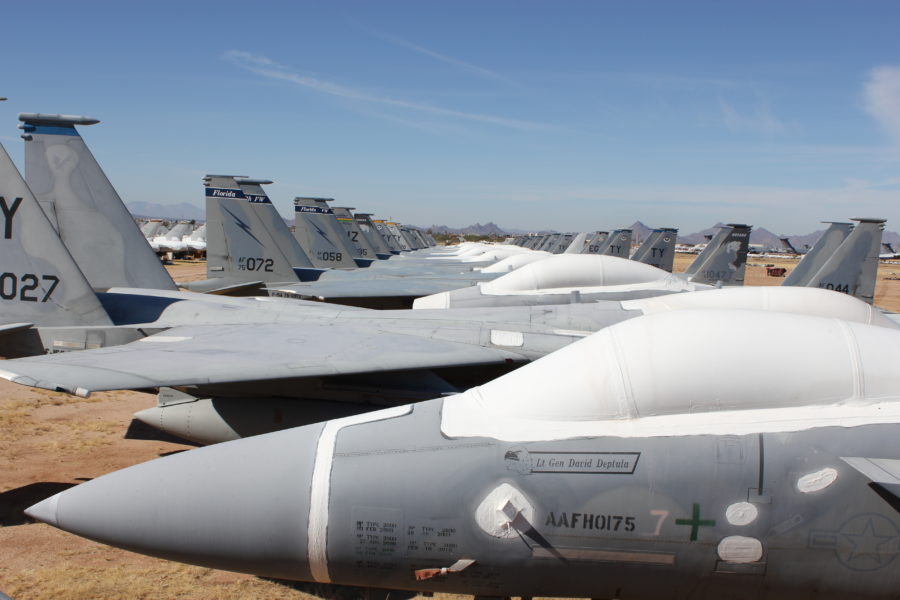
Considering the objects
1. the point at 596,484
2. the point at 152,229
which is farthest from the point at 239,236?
the point at 152,229

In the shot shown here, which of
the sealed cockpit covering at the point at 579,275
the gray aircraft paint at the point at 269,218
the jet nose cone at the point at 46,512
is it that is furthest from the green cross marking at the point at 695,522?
the gray aircraft paint at the point at 269,218

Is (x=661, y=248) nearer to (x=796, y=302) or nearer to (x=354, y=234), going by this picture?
(x=354, y=234)

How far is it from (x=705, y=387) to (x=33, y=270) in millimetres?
8022

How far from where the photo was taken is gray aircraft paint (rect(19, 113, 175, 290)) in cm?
852

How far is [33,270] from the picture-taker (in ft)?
23.7

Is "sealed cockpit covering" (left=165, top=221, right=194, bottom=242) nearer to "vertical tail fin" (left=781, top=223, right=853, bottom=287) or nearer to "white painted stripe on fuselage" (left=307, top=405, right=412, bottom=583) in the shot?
"vertical tail fin" (left=781, top=223, right=853, bottom=287)

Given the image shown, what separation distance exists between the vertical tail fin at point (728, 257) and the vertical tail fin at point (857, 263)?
5215mm

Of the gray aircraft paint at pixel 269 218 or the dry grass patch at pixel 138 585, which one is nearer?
the dry grass patch at pixel 138 585

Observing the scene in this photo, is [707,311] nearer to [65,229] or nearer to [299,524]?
[299,524]

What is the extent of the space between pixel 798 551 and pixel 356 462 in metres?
2.22

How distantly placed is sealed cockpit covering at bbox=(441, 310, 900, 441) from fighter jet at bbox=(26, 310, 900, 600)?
1 centimetres

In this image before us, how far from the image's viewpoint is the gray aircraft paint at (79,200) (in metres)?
8.52

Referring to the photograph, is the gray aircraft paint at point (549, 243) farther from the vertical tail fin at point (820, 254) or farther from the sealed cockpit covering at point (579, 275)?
the sealed cockpit covering at point (579, 275)

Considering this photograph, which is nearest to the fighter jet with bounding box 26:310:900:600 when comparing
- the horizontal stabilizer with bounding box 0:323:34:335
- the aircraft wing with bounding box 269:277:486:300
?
the horizontal stabilizer with bounding box 0:323:34:335
